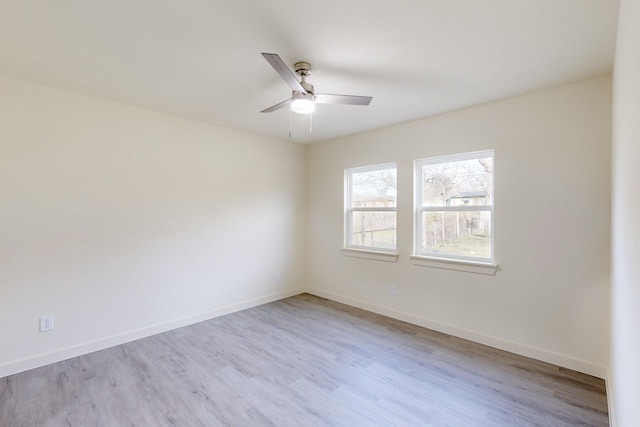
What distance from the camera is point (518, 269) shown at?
2.79 metres

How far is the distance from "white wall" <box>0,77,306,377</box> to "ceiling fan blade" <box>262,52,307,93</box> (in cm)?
205

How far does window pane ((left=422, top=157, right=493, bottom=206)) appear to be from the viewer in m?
3.09

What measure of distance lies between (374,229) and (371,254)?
1.20ft

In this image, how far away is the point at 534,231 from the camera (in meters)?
2.70

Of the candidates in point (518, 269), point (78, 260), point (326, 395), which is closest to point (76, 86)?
point (78, 260)

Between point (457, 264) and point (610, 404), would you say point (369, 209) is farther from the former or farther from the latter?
point (610, 404)

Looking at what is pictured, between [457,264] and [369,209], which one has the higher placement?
[369,209]

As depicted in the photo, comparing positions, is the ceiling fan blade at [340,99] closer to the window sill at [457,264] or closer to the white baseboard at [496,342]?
the window sill at [457,264]

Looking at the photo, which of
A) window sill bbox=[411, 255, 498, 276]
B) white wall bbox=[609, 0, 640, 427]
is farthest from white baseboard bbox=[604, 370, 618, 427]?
window sill bbox=[411, 255, 498, 276]

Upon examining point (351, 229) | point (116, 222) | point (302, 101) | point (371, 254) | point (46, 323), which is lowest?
point (46, 323)

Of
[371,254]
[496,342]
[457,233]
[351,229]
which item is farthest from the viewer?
[351,229]

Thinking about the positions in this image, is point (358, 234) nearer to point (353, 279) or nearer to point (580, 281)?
point (353, 279)

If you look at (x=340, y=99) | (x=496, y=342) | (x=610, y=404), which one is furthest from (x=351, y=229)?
(x=610, y=404)

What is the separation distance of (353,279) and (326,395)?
210cm
